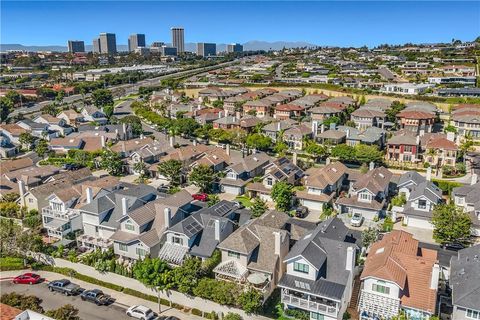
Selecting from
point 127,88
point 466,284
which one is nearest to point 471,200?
point 466,284

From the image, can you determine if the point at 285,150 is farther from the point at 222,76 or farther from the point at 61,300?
the point at 222,76

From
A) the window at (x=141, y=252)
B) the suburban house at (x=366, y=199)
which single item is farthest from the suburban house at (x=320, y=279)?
the suburban house at (x=366, y=199)

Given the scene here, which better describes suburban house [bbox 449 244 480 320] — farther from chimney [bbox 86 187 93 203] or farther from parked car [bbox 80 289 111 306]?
chimney [bbox 86 187 93 203]

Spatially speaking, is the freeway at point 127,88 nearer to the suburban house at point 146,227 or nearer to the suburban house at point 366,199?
the suburban house at point 146,227

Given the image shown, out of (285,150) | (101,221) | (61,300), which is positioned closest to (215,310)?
(61,300)

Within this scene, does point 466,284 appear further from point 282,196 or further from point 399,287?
point 282,196

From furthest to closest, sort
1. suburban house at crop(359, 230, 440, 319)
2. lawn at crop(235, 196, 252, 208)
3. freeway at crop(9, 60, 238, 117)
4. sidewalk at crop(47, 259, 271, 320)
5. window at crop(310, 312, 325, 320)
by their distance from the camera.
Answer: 1. freeway at crop(9, 60, 238, 117)
2. lawn at crop(235, 196, 252, 208)
3. sidewalk at crop(47, 259, 271, 320)
4. window at crop(310, 312, 325, 320)
5. suburban house at crop(359, 230, 440, 319)

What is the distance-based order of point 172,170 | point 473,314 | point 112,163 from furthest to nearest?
point 112,163 → point 172,170 → point 473,314

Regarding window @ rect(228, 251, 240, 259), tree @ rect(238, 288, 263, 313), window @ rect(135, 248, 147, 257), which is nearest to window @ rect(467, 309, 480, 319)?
tree @ rect(238, 288, 263, 313)
